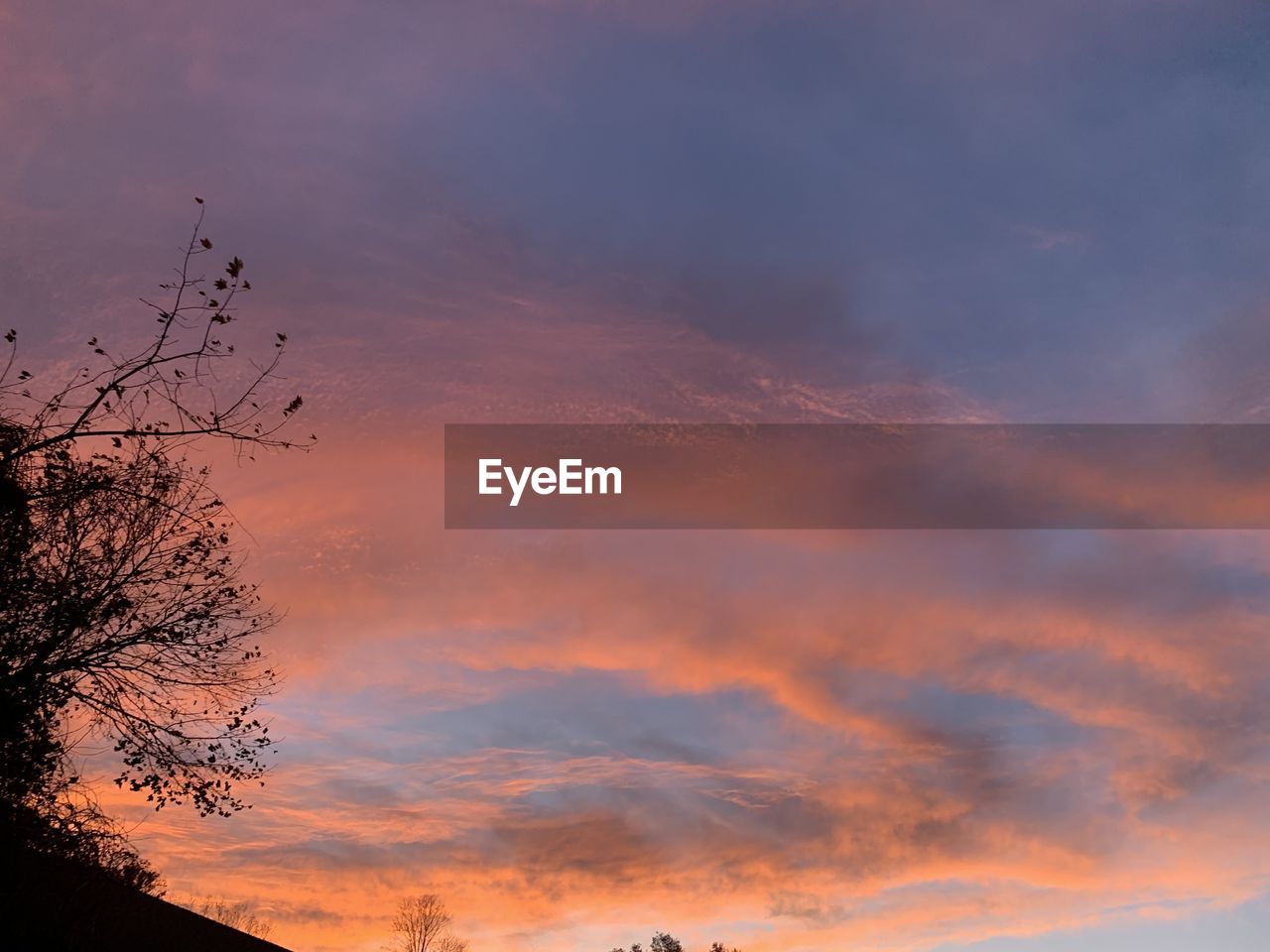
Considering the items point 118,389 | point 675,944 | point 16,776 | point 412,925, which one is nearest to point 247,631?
point 16,776

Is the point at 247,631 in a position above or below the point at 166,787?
above

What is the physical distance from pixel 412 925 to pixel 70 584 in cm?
7324

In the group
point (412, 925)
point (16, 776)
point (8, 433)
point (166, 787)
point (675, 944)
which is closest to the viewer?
point (8, 433)

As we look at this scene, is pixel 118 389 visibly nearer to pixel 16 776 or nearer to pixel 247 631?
pixel 247 631

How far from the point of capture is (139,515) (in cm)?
2058

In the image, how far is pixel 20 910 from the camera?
2272 centimetres

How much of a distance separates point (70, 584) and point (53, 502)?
170cm

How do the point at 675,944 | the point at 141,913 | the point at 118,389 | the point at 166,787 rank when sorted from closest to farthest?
Result: 1. the point at 118,389
2. the point at 166,787
3. the point at 141,913
4. the point at 675,944

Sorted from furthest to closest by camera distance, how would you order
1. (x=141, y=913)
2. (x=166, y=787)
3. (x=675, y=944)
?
(x=675, y=944), (x=141, y=913), (x=166, y=787)

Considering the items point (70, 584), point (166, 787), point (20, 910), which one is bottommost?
point (20, 910)

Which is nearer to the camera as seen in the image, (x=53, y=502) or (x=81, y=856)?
(x=53, y=502)

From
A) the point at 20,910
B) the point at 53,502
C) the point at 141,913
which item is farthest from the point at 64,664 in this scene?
the point at 141,913

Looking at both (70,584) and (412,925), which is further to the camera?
(412,925)

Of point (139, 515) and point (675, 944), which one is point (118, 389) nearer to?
point (139, 515)
